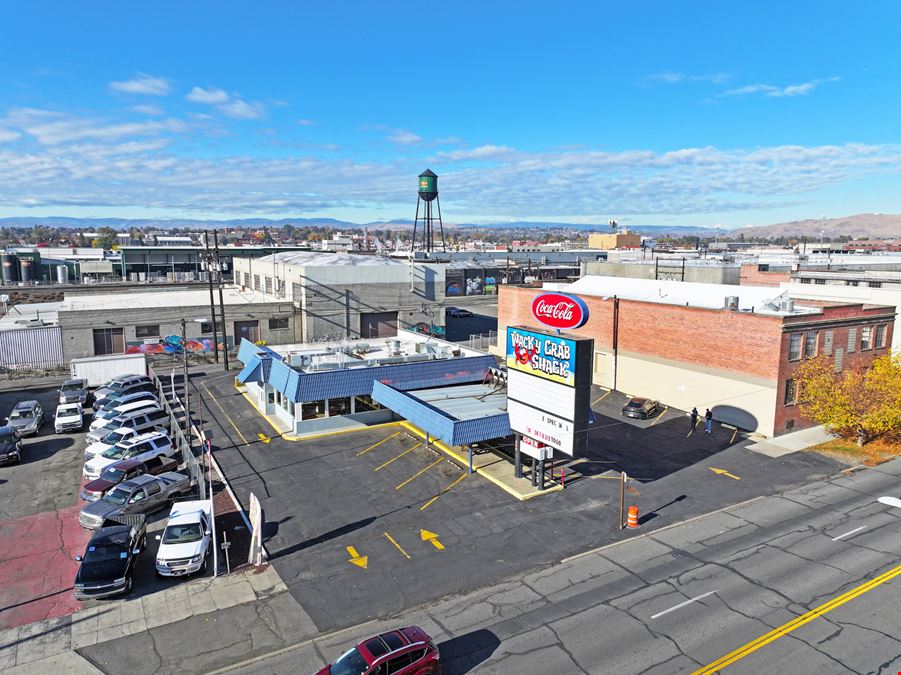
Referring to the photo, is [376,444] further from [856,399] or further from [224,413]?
[856,399]

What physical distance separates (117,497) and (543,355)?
20.5 metres

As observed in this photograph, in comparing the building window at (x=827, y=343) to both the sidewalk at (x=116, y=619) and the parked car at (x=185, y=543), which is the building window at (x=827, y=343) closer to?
the sidewalk at (x=116, y=619)

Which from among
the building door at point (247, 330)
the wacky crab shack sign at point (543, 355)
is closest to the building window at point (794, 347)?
the wacky crab shack sign at point (543, 355)

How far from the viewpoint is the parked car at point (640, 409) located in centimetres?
4266

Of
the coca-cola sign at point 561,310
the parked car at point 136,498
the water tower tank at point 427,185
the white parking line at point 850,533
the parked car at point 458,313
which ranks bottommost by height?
the white parking line at point 850,533

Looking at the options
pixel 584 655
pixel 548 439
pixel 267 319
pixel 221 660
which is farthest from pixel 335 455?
pixel 267 319

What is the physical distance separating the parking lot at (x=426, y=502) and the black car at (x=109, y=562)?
197 inches

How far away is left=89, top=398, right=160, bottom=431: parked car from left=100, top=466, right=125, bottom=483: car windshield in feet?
30.5

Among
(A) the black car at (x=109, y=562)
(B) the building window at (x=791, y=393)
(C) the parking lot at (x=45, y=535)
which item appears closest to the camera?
(A) the black car at (x=109, y=562)

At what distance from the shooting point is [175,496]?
93.8 ft

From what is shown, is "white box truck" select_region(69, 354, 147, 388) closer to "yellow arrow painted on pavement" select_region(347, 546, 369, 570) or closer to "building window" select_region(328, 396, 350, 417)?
"building window" select_region(328, 396, 350, 417)

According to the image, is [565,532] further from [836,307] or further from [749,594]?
[836,307]

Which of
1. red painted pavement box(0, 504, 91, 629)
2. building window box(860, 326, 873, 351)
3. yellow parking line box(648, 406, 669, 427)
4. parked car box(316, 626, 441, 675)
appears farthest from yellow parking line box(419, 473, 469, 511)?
building window box(860, 326, 873, 351)

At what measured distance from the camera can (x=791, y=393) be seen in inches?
1560
